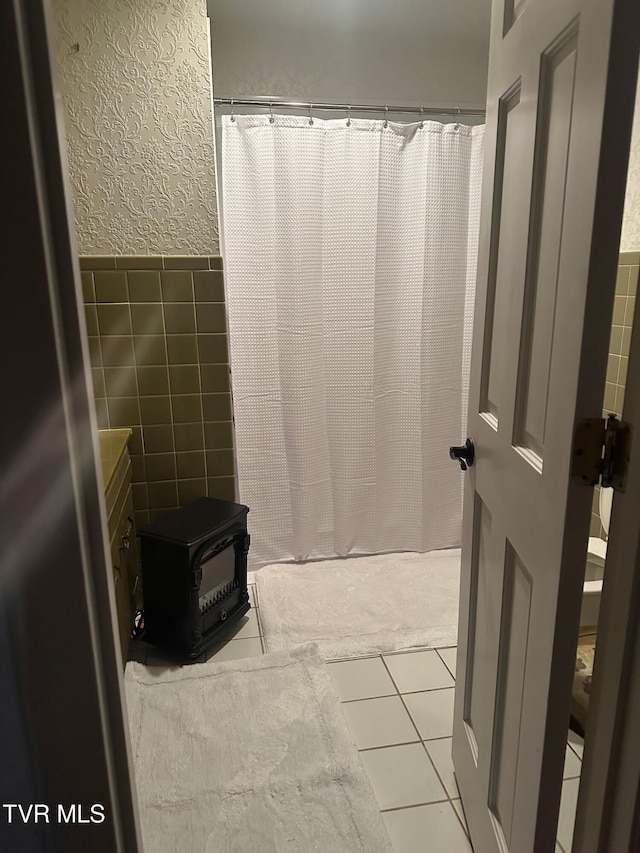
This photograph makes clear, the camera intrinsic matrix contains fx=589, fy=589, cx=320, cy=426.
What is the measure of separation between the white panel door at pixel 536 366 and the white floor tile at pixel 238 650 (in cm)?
97

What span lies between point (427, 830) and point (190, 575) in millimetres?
997

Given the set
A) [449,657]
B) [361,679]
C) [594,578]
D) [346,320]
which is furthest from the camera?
[346,320]

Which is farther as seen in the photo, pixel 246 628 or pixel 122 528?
pixel 246 628

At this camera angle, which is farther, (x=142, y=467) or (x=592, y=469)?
(x=142, y=467)

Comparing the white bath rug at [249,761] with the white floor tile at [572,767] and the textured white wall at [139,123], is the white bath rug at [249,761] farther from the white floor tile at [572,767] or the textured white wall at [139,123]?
the textured white wall at [139,123]

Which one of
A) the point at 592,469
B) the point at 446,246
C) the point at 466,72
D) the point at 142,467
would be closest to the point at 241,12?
the point at 466,72

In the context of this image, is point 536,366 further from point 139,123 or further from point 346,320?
point 139,123

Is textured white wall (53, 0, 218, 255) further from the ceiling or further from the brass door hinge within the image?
the brass door hinge

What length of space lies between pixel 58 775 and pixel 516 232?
107cm

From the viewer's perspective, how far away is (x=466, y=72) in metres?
2.57

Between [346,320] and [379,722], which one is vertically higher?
[346,320]

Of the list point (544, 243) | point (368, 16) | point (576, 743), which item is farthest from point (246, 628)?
point (368, 16)

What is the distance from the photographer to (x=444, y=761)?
1.65 metres

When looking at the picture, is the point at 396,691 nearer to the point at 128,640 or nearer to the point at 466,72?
the point at 128,640
